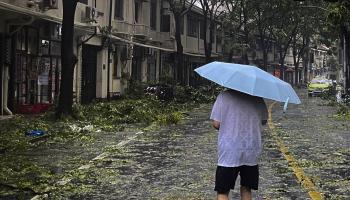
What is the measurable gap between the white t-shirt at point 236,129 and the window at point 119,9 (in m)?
28.2

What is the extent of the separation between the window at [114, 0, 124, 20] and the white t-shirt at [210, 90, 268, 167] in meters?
28.2

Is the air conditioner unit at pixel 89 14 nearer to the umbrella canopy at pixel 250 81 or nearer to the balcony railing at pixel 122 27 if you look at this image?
the balcony railing at pixel 122 27

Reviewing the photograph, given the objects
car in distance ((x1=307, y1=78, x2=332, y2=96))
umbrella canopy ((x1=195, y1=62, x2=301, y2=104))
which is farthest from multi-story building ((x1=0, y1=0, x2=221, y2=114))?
umbrella canopy ((x1=195, y1=62, x2=301, y2=104))

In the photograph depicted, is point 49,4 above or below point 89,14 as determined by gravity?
below

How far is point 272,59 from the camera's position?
90.0m

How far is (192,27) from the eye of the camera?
5216 cm

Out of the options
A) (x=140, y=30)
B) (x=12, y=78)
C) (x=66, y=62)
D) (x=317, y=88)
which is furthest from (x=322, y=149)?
(x=317, y=88)

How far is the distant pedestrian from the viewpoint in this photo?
598cm

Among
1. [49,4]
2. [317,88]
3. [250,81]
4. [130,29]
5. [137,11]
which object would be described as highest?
[137,11]

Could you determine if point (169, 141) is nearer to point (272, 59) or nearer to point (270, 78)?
point (270, 78)

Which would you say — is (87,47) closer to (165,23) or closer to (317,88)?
(165,23)

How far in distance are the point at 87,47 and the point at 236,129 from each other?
2502 centimetres

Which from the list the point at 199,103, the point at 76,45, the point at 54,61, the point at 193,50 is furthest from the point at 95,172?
the point at 193,50

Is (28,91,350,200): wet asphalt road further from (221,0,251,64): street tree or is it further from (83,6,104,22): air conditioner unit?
(221,0,251,64): street tree
